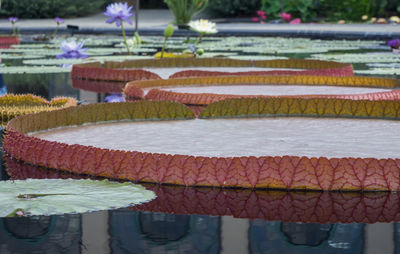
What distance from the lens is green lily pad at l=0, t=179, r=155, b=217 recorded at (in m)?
2.09

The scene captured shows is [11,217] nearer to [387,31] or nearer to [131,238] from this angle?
[131,238]

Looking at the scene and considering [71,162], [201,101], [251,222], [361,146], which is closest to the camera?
[251,222]

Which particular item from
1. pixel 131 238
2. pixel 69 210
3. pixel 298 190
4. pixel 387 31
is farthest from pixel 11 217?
pixel 387 31

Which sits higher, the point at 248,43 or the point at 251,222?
the point at 251,222

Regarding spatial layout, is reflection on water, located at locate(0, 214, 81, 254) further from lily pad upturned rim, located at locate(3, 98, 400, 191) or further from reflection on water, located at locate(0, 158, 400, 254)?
lily pad upturned rim, located at locate(3, 98, 400, 191)

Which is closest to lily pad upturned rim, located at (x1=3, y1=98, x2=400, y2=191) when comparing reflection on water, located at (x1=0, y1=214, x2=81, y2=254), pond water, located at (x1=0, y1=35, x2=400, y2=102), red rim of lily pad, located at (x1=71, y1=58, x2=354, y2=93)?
reflection on water, located at (x1=0, y1=214, x2=81, y2=254)

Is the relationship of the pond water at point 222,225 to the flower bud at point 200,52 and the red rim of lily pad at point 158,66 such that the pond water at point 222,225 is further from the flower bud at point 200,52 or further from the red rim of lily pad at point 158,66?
the flower bud at point 200,52

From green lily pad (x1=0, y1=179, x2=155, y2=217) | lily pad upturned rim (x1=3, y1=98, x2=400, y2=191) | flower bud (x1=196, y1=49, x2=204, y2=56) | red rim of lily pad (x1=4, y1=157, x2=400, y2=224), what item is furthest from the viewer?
flower bud (x1=196, y1=49, x2=204, y2=56)

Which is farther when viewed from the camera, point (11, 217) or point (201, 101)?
point (201, 101)

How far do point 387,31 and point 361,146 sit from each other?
37.6 ft

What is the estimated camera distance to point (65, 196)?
2.22 metres

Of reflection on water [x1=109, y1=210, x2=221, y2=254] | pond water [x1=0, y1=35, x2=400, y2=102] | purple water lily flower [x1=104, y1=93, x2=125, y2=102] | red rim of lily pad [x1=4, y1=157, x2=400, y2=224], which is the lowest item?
pond water [x1=0, y1=35, x2=400, y2=102]

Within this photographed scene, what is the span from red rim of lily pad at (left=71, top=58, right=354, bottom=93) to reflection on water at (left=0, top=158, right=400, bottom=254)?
3.74 metres

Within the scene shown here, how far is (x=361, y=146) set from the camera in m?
2.94
